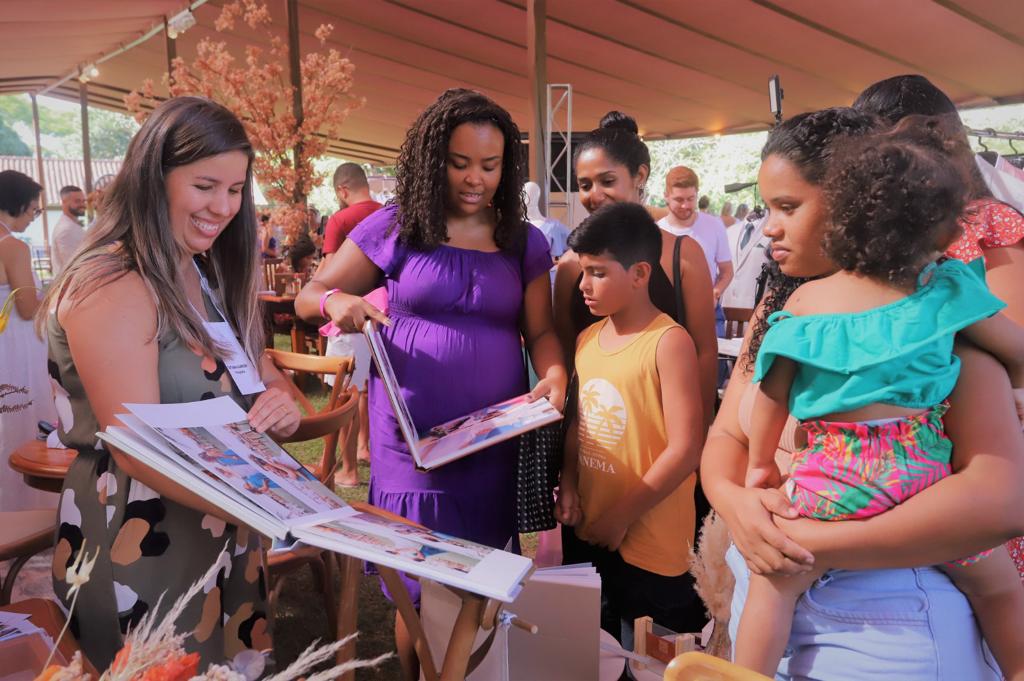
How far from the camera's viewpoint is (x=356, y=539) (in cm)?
89

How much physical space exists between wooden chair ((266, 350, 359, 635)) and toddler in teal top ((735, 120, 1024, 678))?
117 cm

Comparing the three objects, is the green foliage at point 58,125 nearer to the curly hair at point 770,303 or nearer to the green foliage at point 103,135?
the green foliage at point 103,135

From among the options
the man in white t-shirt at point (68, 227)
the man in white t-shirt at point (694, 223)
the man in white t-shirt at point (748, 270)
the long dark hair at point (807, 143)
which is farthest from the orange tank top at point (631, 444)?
the man in white t-shirt at point (68, 227)

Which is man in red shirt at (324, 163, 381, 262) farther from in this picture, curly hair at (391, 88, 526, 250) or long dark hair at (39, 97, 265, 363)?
long dark hair at (39, 97, 265, 363)

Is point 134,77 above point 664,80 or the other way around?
above

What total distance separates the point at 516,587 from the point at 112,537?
2.82ft

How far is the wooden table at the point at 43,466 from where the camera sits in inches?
91.3

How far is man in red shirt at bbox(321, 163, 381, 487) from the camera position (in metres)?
4.41

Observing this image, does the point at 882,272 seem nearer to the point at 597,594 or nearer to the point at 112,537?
the point at 597,594

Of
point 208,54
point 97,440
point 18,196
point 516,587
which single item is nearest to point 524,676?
point 516,587

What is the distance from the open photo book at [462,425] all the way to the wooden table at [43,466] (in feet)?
4.40

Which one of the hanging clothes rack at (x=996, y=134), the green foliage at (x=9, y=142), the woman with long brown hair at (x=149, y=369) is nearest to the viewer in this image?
the woman with long brown hair at (x=149, y=369)

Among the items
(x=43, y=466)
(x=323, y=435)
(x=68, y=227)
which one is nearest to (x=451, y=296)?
(x=323, y=435)

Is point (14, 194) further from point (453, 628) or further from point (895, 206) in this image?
point (895, 206)
